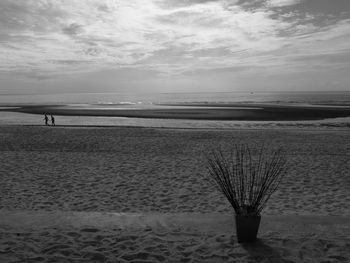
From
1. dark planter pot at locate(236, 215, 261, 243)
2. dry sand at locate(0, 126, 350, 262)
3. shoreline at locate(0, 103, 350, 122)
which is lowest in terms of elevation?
dry sand at locate(0, 126, 350, 262)

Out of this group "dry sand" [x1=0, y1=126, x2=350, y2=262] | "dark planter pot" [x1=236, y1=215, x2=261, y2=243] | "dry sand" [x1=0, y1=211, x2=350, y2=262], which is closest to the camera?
"dry sand" [x1=0, y1=211, x2=350, y2=262]

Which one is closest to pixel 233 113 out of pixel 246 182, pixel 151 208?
pixel 246 182

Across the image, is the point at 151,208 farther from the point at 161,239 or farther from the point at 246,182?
the point at 246,182

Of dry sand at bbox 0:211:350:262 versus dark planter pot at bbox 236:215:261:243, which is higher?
dark planter pot at bbox 236:215:261:243

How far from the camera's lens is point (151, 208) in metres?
8.07

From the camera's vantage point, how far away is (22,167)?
12.6 meters

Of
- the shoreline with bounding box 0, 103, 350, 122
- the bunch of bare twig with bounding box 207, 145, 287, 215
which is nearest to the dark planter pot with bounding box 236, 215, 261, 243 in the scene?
the bunch of bare twig with bounding box 207, 145, 287, 215

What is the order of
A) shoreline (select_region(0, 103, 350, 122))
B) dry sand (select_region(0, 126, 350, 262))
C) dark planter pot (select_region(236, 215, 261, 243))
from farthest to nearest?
1. shoreline (select_region(0, 103, 350, 122))
2. dark planter pot (select_region(236, 215, 261, 243))
3. dry sand (select_region(0, 126, 350, 262))

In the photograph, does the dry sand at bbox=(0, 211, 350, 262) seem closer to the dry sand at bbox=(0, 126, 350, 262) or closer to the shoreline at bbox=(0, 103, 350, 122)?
the dry sand at bbox=(0, 126, 350, 262)

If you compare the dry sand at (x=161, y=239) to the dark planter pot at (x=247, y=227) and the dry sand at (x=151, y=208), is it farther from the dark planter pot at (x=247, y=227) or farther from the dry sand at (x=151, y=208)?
the dark planter pot at (x=247, y=227)

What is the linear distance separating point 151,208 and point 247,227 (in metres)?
3.12

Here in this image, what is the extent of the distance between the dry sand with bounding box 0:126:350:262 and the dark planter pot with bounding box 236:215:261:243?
16cm

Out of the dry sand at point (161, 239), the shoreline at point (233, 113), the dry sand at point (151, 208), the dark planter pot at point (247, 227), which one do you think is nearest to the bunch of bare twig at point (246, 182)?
the dark planter pot at point (247, 227)

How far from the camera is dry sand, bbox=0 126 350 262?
208 inches
